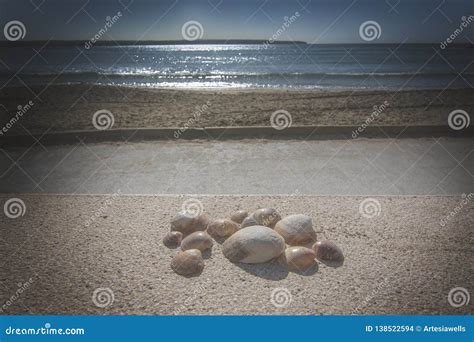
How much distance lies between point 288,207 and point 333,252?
0.90 m

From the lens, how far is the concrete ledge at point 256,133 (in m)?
6.05

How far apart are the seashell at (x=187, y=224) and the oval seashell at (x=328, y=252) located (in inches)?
39.4

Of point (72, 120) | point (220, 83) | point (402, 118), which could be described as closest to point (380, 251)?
point (402, 118)

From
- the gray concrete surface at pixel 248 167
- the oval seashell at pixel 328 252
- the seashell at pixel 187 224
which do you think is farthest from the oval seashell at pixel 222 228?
the gray concrete surface at pixel 248 167

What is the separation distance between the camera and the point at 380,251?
3.04 m

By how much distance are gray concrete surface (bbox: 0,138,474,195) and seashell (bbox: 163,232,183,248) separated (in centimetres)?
117

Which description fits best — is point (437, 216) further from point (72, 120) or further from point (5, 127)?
point (5, 127)

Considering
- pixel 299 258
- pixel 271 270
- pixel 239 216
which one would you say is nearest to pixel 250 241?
pixel 271 270

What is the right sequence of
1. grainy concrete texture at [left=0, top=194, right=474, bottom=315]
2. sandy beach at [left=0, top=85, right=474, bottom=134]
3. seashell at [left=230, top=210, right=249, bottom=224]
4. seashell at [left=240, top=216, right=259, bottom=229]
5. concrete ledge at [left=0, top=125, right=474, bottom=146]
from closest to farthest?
grainy concrete texture at [left=0, top=194, right=474, bottom=315] < seashell at [left=240, top=216, right=259, bottom=229] < seashell at [left=230, top=210, right=249, bottom=224] < concrete ledge at [left=0, top=125, right=474, bottom=146] < sandy beach at [left=0, top=85, right=474, bottom=134]

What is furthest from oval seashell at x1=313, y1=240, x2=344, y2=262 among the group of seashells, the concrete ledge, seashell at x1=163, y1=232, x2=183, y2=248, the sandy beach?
the sandy beach

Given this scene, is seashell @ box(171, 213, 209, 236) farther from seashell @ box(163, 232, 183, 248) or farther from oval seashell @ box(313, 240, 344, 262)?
oval seashell @ box(313, 240, 344, 262)

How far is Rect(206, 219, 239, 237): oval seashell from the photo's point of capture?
3197 mm

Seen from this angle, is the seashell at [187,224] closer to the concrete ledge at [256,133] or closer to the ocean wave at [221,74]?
the concrete ledge at [256,133]

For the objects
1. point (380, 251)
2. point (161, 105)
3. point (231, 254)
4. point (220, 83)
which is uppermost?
point (220, 83)
